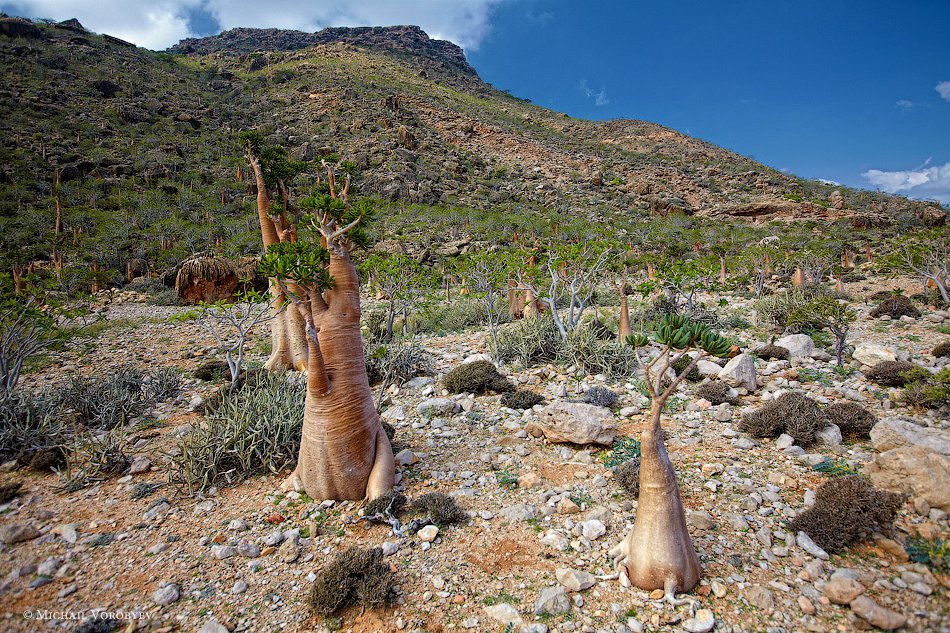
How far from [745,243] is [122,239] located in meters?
51.6

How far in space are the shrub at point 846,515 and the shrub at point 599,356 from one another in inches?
170

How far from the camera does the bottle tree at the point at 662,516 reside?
279 centimetres

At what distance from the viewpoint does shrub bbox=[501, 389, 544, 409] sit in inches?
260

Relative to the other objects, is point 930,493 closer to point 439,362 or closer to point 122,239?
point 439,362

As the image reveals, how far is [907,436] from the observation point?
3973 millimetres

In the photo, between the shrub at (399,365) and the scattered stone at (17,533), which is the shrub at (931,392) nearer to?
the shrub at (399,365)

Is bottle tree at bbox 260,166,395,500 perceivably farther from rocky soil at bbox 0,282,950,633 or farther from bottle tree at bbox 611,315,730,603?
bottle tree at bbox 611,315,730,603

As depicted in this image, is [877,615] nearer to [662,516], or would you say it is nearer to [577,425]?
[662,516]

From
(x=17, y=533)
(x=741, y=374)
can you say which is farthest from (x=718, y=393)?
(x=17, y=533)

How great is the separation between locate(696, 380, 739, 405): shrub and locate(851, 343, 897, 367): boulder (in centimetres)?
272

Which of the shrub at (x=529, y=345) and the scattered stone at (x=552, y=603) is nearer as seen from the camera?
the scattered stone at (x=552, y=603)

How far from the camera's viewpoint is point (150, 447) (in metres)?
5.33

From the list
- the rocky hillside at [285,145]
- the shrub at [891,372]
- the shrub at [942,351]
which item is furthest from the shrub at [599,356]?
the rocky hillside at [285,145]

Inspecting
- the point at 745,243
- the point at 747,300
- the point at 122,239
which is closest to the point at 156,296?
the point at 122,239
